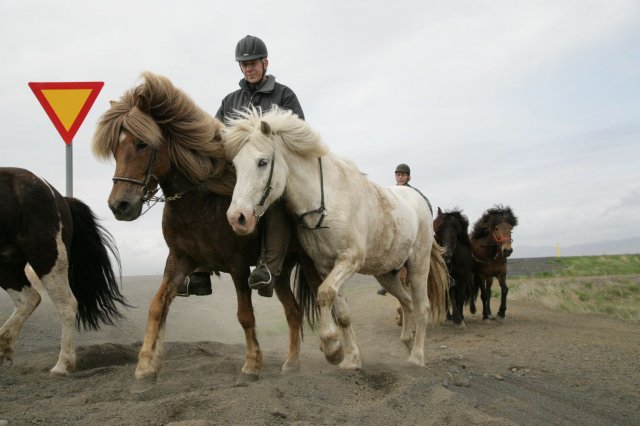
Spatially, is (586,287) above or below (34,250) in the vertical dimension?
below

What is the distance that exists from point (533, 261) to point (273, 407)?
63.6ft

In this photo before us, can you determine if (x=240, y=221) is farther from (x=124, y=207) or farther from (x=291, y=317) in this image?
(x=291, y=317)

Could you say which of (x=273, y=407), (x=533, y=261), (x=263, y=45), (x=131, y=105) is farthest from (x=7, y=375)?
(x=533, y=261)

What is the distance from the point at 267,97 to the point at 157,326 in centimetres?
256

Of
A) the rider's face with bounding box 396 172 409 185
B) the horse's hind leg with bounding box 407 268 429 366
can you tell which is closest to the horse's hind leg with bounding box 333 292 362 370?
the horse's hind leg with bounding box 407 268 429 366

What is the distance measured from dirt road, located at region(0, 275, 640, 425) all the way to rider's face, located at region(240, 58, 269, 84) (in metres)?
2.88

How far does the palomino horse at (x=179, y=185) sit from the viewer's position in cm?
511

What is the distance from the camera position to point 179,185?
214 inches

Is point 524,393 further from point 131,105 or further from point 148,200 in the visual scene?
point 131,105

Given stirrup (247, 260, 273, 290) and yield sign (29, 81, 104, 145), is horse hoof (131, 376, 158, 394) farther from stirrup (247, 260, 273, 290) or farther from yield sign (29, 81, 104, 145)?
yield sign (29, 81, 104, 145)

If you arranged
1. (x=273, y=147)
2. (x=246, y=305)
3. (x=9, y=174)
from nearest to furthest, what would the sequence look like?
1. (x=273, y=147)
2. (x=246, y=305)
3. (x=9, y=174)

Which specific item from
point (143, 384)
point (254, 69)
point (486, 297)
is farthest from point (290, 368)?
point (486, 297)

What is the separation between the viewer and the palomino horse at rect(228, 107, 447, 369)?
502 cm

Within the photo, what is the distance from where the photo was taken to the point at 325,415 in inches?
165
